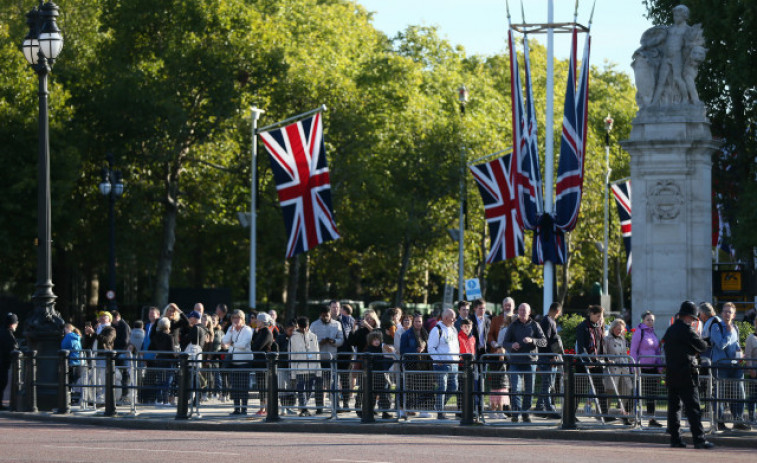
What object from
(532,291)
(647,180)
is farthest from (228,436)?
(532,291)

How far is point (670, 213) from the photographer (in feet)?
93.6

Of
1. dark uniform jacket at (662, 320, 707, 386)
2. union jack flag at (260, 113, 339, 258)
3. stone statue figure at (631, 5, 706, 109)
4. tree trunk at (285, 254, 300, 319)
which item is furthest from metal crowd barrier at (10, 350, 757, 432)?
tree trunk at (285, 254, 300, 319)

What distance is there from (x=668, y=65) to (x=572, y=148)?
8.56 ft

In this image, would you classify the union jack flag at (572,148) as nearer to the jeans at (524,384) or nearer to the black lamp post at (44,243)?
the jeans at (524,384)

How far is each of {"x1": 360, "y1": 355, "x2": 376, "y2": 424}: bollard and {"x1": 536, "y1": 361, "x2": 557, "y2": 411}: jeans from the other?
2390 mm

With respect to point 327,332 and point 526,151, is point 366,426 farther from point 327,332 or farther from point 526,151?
point 526,151

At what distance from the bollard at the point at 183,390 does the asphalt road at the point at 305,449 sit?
1.67m

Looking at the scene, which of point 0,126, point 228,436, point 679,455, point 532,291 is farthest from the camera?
point 532,291

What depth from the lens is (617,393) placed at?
19.9m

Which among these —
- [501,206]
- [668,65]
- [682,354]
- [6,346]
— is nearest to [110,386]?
[6,346]

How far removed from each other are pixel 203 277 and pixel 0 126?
19097mm

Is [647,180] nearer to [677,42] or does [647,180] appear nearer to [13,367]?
[677,42]

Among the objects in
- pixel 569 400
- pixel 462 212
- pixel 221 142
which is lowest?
pixel 569 400

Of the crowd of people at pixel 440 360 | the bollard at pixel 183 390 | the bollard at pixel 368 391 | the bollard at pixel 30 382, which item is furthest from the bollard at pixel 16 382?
the bollard at pixel 368 391
